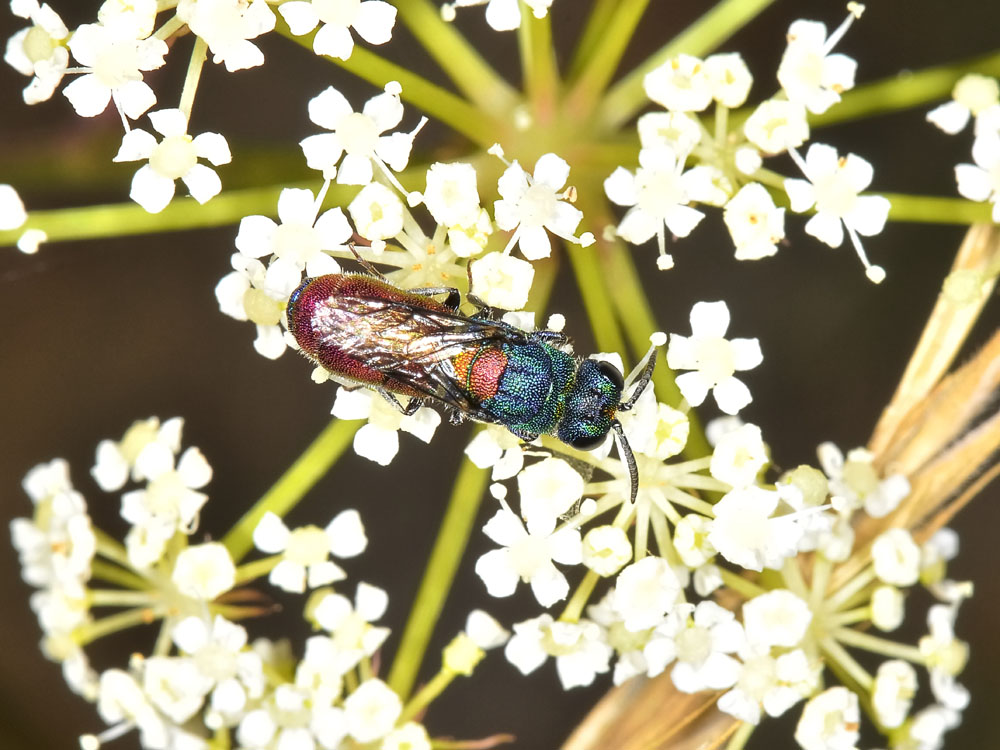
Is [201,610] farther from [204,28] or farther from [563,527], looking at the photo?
[204,28]

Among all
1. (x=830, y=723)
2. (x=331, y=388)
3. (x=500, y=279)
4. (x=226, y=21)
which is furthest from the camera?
(x=331, y=388)

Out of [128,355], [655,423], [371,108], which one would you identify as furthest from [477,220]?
[128,355]

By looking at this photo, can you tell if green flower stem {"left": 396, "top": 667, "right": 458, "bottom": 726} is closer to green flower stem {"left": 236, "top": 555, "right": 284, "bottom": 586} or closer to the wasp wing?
green flower stem {"left": 236, "top": 555, "right": 284, "bottom": 586}

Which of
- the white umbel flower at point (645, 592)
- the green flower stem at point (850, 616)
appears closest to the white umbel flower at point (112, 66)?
the white umbel flower at point (645, 592)

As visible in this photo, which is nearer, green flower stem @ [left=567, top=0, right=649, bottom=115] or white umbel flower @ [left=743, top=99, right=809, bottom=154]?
white umbel flower @ [left=743, top=99, right=809, bottom=154]

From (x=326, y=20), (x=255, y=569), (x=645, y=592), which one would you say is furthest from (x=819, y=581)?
(x=326, y=20)

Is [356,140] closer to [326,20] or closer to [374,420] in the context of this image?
[326,20]

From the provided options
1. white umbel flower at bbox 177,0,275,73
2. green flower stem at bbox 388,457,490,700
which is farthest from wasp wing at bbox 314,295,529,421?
white umbel flower at bbox 177,0,275,73

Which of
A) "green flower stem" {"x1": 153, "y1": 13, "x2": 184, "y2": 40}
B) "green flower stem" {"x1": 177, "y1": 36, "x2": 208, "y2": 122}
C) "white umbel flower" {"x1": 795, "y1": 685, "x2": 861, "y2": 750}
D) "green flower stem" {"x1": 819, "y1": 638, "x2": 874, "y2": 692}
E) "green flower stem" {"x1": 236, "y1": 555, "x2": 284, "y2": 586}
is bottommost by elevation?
"white umbel flower" {"x1": 795, "y1": 685, "x2": 861, "y2": 750}
